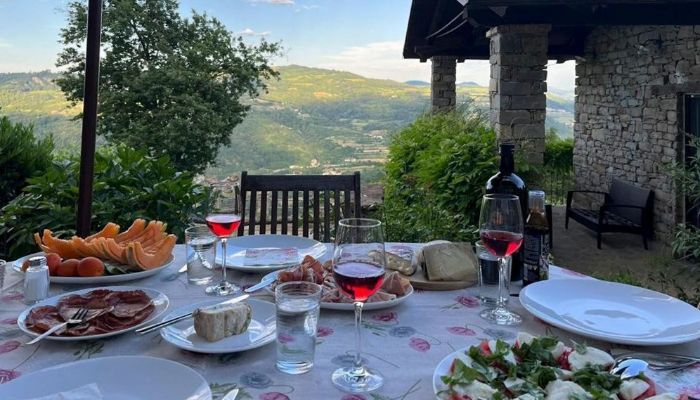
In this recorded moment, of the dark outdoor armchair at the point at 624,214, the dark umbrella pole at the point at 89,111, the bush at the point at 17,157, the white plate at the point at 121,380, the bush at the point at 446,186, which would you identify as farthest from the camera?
the dark outdoor armchair at the point at 624,214

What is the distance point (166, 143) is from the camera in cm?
924

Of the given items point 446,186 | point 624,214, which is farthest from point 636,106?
point 446,186

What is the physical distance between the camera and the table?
2.47ft

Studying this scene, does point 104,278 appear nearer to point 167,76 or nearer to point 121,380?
point 121,380

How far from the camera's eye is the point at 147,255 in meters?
1.32

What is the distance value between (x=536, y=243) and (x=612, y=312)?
234mm

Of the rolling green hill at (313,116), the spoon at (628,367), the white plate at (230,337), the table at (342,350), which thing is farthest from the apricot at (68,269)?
the rolling green hill at (313,116)

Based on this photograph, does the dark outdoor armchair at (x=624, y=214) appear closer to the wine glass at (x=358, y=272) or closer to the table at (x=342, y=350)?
the table at (x=342, y=350)

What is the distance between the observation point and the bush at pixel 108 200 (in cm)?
256

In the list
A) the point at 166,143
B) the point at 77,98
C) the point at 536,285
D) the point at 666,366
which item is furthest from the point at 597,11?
the point at 77,98

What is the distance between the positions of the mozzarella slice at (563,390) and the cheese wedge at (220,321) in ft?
1.74

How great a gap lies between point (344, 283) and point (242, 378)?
0.72 ft

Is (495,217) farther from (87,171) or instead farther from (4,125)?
(4,125)

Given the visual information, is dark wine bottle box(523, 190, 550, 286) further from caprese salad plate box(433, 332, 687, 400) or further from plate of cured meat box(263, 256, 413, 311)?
caprese salad plate box(433, 332, 687, 400)
